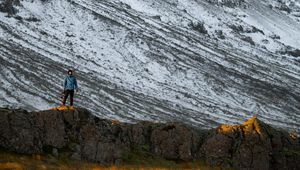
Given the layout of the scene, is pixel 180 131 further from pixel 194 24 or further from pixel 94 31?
pixel 194 24

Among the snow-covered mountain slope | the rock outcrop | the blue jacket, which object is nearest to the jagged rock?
the rock outcrop

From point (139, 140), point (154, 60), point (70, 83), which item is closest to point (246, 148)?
point (139, 140)

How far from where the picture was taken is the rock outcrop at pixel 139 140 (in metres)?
15.7

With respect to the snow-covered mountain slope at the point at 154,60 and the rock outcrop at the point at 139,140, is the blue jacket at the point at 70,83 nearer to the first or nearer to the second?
the rock outcrop at the point at 139,140

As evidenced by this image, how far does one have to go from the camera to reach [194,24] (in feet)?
212

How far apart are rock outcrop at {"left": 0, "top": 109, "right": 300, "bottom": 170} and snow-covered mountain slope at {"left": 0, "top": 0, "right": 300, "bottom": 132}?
62.2 ft

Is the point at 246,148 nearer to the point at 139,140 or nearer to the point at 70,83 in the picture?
the point at 139,140

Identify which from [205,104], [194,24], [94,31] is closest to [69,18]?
[94,31]

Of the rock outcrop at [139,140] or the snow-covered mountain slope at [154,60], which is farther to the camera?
the snow-covered mountain slope at [154,60]

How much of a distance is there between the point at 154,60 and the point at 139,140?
35.3m

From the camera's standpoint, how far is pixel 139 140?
704 inches

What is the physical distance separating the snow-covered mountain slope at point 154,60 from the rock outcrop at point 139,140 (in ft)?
62.2

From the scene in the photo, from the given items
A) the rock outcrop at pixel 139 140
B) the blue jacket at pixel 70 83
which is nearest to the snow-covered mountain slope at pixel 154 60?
the blue jacket at pixel 70 83

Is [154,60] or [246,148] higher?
[246,148]
